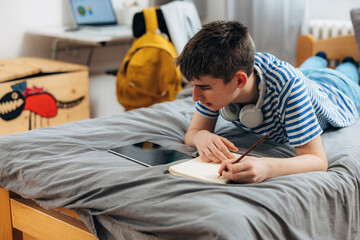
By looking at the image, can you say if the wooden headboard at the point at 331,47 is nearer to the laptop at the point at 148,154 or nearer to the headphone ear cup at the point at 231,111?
the headphone ear cup at the point at 231,111

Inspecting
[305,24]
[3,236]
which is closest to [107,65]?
[305,24]

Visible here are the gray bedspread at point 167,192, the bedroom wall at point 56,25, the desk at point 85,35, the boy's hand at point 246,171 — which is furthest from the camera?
the bedroom wall at point 56,25

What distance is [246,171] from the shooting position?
109cm

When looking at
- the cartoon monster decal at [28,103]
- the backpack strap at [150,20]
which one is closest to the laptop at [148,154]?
the cartoon monster decal at [28,103]

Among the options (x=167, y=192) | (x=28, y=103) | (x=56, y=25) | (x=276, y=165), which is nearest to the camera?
(x=167, y=192)

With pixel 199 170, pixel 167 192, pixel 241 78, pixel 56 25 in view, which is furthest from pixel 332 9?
pixel 167 192

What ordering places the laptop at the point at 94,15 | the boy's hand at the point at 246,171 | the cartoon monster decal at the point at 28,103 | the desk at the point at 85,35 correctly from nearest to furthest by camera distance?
the boy's hand at the point at 246,171, the cartoon monster decal at the point at 28,103, the desk at the point at 85,35, the laptop at the point at 94,15

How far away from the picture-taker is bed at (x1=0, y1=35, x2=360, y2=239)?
96 centimetres

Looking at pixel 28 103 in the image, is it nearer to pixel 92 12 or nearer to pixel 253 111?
pixel 92 12

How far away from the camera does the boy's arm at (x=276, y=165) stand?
109cm

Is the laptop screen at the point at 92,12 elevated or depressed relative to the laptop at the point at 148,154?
elevated

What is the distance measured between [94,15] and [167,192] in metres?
2.18

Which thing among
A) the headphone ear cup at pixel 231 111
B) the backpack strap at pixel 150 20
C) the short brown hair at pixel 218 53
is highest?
the short brown hair at pixel 218 53

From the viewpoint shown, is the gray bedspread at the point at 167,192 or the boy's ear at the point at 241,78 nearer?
the gray bedspread at the point at 167,192
